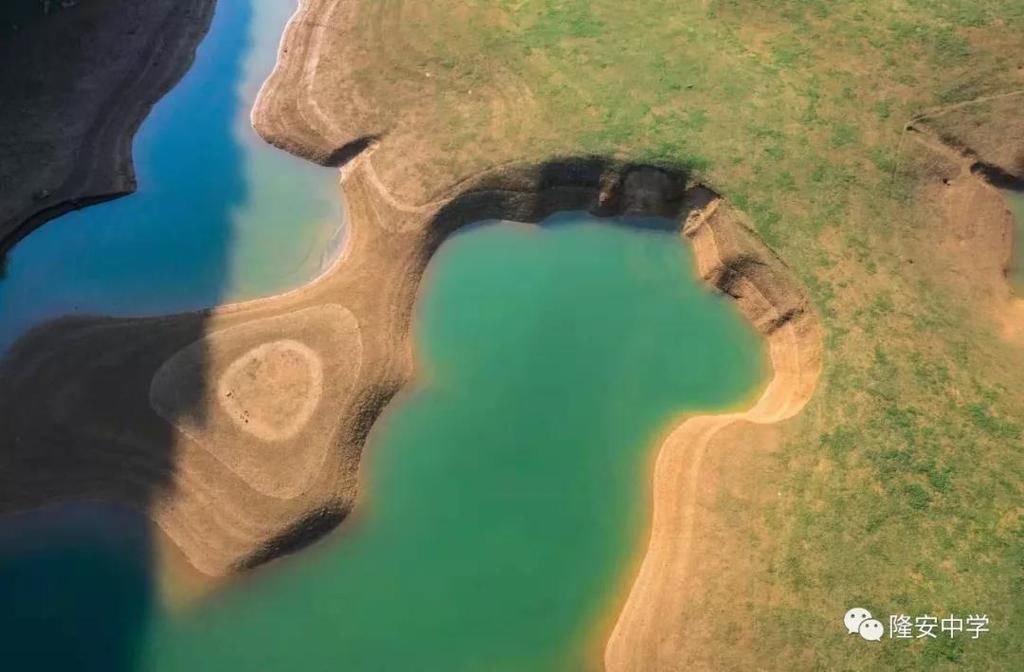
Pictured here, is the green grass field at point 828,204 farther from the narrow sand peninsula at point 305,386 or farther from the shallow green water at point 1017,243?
the shallow green water at point 1017,243

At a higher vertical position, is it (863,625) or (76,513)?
(76,513)

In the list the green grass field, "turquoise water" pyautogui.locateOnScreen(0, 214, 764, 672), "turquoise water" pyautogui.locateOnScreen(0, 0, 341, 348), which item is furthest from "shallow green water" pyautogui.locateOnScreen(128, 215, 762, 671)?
"turquoise water" pyautogui.locateOnScreen(0, 0, 341, 348)

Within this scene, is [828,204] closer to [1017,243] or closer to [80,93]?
[1017,243]

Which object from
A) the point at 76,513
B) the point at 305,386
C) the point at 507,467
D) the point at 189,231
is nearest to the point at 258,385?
the point at 305,386

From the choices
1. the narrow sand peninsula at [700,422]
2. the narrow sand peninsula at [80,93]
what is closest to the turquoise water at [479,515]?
the narrow sand peninsula at [700,422]

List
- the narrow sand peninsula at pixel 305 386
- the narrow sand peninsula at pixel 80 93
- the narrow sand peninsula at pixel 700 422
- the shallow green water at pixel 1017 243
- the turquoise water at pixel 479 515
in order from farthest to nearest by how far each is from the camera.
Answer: the narrow sand peninsula at pixel 80 93 → the shallow green water at pixel 1017 243 → the narrow sand peninsula at pixel 305 386 → the turquoise water at pixel 479 515 → the narrow sand peninsula at pixel 700 422
